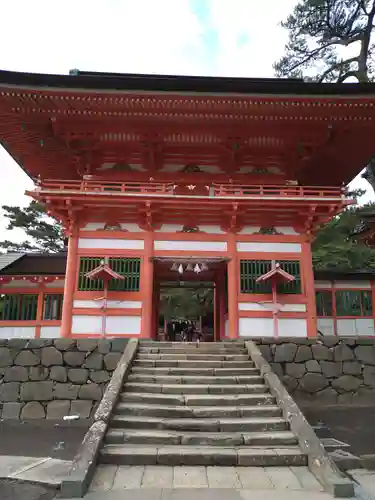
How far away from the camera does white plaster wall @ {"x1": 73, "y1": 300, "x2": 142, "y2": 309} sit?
11.2 metres

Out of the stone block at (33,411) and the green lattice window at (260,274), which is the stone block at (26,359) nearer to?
the stone block at (33,411)

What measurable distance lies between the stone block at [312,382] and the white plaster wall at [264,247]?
3801 mm

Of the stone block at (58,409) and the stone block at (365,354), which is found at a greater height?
the stone block at (365,354)

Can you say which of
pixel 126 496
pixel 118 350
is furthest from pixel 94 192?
pixel 126 496

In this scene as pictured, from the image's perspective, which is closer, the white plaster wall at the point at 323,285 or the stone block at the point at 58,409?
the stone block at the point at 58,409

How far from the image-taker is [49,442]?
793 centimetres

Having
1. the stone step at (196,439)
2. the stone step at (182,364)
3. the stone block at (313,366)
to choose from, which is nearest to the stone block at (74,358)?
the stone step at (182,364)

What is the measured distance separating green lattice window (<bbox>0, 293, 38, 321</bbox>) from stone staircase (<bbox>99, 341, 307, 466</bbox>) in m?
4.91

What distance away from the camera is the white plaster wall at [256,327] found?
11.3m

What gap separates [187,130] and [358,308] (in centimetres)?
863

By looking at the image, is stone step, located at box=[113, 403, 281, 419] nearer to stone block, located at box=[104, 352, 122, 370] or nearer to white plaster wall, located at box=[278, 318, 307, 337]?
stone block, located at box=[104, 352, 122, 370]

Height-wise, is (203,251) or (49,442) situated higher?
(203,251)

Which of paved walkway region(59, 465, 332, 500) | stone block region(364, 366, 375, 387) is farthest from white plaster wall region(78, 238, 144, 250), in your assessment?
stone block region(364, 366, 375, 387)

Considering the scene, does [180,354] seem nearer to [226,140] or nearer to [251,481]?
[251,481]
